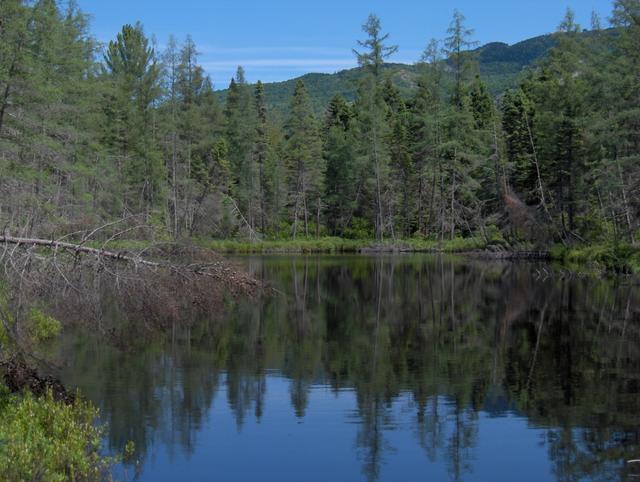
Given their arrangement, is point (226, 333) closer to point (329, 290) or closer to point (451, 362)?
point (451, 362)

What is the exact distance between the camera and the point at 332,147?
67.0 meters

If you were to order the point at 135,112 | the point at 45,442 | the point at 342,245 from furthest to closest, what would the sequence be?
1. the point at 342,245
2. the point at 135,112
3. the point at 45,442

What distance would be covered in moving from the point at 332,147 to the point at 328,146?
0.79 meters

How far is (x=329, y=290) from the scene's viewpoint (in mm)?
31781

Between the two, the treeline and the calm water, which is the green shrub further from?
the treeline

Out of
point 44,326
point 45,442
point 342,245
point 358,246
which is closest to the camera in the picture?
point 45,442

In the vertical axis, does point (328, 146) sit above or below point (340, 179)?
above

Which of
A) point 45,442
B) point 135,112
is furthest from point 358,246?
point 45,442

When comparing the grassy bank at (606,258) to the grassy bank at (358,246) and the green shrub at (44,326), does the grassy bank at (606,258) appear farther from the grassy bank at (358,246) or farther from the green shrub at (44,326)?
the green shrub at (44,326)

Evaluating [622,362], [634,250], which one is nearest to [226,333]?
[622,362]

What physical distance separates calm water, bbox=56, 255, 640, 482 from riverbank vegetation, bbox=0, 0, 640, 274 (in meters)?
9.32

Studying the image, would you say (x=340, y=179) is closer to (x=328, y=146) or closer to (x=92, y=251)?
(x=328, y=146)

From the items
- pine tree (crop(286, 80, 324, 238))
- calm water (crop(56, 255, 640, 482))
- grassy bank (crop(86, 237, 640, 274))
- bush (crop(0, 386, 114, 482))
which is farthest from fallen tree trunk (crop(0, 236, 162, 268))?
pine tree (crop(286, 80, 324, 238))

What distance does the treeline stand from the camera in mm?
30109
